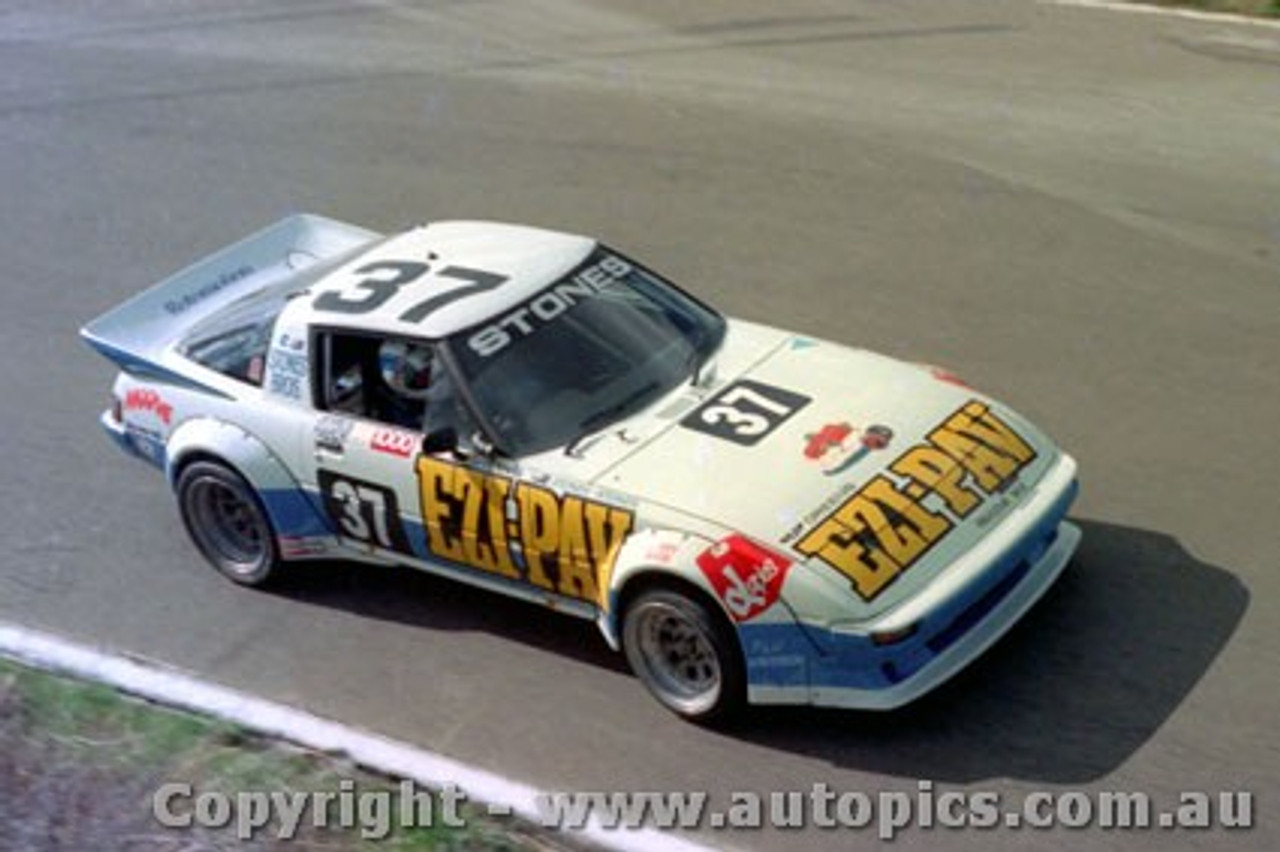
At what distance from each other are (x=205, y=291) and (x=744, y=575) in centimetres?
364

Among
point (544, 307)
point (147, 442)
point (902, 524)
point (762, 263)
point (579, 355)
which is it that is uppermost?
point (544, 307)

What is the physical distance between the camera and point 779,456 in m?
6.98

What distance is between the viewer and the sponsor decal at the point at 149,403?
8.29 m

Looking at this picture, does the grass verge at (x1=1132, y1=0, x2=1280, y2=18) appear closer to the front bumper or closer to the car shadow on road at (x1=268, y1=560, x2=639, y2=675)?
the front bumper

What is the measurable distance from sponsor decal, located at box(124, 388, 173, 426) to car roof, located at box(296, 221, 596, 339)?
0.87 metres

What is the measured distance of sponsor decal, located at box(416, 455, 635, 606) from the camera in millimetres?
6906

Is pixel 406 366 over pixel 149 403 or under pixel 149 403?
over

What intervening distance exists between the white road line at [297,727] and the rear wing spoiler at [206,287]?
4.47ft

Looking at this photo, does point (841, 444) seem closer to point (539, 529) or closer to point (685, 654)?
point (685, 654)

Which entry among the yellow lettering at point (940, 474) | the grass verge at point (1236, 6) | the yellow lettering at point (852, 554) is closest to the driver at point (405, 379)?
the yellow lettering at point (852, 554)

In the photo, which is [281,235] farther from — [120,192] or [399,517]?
[120,192]

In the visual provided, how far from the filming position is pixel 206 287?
899cm

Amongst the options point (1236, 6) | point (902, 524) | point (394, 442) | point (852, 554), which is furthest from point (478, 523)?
point (1236, 6)

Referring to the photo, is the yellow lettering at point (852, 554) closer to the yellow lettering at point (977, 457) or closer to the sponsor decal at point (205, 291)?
the yellow lettering at point (977, 457)
